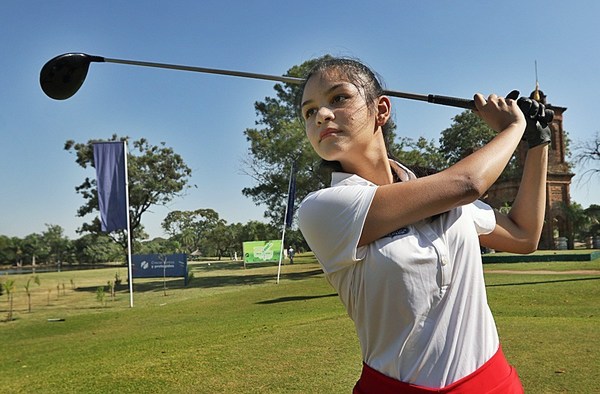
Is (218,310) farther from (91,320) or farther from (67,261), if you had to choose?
(67,261)

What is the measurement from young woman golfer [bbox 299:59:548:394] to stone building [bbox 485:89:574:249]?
3884cm

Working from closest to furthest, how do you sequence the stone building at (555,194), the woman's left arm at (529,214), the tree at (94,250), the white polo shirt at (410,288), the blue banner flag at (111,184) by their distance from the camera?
the white polo shirt at (410,288), the woman's left arm at (529,214), the blue banner flag at (111,184), the stone building at (555,194), the tree at (94,250)

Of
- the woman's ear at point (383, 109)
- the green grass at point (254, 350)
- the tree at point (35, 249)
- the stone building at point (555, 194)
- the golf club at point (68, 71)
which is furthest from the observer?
the tree at point (35, 249)

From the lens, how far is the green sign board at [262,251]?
32469 mm

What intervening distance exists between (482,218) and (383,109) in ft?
1.50

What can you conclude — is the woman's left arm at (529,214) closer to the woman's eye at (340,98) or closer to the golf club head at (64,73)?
the woman's eye at (340,98)

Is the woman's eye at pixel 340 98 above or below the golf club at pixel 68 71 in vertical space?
below

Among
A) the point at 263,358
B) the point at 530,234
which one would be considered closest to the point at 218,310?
the point at 263,358

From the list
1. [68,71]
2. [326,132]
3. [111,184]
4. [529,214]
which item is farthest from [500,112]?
[111,184]

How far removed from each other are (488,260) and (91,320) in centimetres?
2091

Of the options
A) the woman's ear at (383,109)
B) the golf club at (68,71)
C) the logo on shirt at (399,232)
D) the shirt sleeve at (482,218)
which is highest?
the golf club at (68,71)

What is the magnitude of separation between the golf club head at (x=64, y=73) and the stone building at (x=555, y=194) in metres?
38.3

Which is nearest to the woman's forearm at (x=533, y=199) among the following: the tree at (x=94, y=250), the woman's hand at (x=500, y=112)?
the woman's hand at (x=500, y=112)

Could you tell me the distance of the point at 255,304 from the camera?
16.4m
